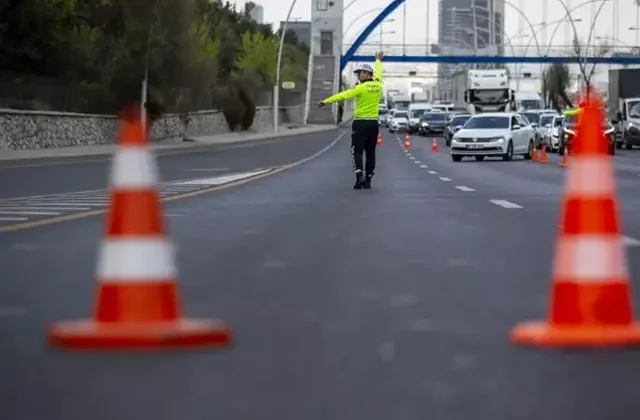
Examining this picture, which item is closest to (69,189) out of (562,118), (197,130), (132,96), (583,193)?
(583,193)

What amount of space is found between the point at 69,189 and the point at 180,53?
1483 inches

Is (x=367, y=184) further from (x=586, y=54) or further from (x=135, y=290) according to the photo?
(x=586, y=54)

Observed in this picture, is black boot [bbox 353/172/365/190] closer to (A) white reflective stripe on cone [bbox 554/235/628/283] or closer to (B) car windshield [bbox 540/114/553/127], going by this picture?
(A) white reflective stripe on cone [bbox 554/235/628/283]

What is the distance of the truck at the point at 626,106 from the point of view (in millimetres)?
54219

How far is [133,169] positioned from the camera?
7055 mm

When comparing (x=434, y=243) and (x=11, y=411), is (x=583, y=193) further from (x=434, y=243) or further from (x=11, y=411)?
(x=434, y=243)

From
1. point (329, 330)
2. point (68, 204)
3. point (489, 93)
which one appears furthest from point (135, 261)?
point (489, 93)

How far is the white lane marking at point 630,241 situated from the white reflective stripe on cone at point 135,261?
5.55m

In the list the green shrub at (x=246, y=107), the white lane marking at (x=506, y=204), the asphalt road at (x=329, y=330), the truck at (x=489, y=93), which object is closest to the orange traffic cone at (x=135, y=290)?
the asphalt road at (x=329, y=330)

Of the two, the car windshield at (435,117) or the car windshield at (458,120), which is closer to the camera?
the car windshield at (458,120)

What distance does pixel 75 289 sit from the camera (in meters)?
8.67

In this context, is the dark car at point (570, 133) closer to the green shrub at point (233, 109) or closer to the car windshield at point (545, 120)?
the car windshield at point (545, 120)

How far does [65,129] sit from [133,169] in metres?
48.2

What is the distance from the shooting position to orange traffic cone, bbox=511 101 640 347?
21.3 feet
